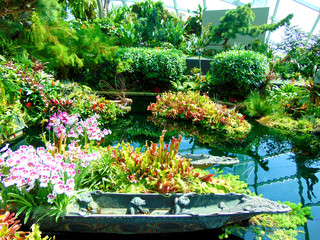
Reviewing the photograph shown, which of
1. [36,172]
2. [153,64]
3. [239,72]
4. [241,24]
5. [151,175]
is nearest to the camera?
[36,172]

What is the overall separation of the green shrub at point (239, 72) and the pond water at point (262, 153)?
6.57 feet

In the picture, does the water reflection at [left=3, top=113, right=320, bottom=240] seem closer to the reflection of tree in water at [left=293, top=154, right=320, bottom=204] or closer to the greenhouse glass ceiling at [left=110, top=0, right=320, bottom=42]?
the reflection of tree in water at [left=293, top=154, right=320, bottom=204]

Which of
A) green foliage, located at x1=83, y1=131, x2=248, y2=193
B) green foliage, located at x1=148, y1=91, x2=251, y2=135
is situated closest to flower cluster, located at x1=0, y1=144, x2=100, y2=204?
green foliage, located at x1=83, y1=131, x2=248, y2=193

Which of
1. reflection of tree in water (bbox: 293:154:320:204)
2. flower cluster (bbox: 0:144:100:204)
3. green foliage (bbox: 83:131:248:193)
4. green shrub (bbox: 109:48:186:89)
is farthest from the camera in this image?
green shrub (bbox: 109:48:186:89)

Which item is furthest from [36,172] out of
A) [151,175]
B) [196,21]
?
[196,21]

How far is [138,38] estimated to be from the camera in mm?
13156

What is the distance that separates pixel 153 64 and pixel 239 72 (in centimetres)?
359

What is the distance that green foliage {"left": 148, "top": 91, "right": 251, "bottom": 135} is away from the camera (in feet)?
20.5

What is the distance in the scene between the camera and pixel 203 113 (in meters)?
6.62

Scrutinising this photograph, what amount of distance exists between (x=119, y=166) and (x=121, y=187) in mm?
351

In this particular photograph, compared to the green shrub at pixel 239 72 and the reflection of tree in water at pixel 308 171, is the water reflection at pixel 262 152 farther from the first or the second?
the green shrub at pixel 239 72

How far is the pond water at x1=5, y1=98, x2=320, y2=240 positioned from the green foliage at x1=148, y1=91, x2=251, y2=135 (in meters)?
0.27

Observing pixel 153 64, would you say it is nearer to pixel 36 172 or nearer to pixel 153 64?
pixel 153 64

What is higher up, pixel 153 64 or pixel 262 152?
pixel 153 64
